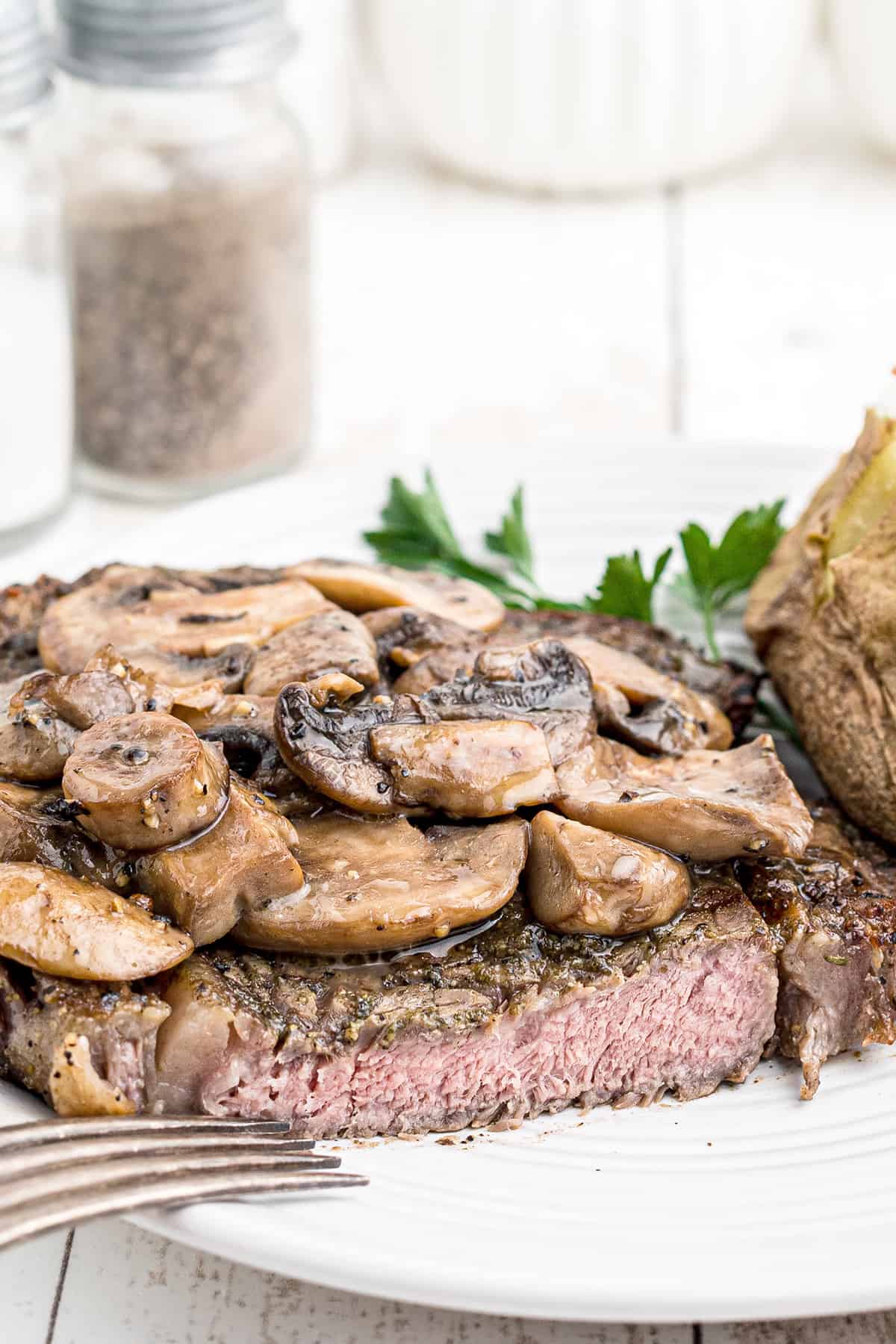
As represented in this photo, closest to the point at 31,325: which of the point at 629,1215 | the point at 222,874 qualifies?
the point at 222,874

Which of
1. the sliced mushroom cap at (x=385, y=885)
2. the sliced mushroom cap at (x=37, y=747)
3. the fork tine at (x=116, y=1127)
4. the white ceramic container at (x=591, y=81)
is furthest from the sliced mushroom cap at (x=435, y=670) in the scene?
the white ceramic container at (x=591, y=81)

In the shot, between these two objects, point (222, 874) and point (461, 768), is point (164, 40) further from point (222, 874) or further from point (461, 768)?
point (222, 874)

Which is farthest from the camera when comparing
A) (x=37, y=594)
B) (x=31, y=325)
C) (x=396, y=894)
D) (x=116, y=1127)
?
(x=31, y=325)

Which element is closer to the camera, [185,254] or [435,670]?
[435,670]

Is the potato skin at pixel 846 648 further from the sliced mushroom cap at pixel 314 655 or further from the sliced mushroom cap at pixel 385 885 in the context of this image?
the sliced mushroom cap at pixel 314 655

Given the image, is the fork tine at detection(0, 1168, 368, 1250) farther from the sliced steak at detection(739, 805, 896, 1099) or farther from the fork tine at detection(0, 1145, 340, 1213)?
the sliced steak at detection(739, 805, 896, 1099)

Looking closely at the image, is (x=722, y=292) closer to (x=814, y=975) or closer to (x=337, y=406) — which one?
(x=337, y=406)

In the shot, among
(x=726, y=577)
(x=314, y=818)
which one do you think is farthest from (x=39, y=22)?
(x=314, y=818)
